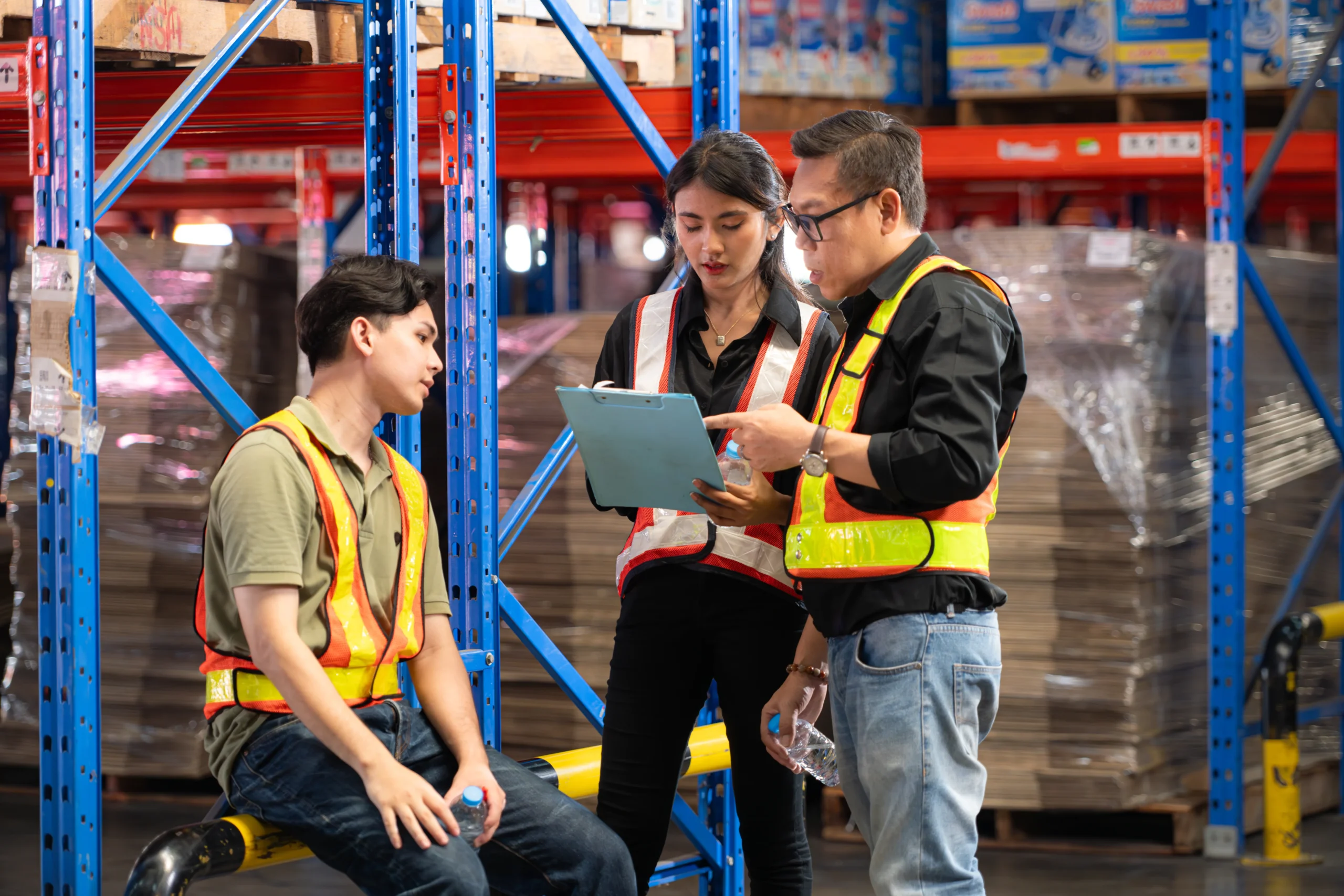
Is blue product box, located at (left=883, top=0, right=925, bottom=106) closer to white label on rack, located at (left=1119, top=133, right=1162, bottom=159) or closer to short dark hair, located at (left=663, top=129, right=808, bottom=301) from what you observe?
white label on rack, located at (left=1119, top=133, right=1162, bottom=159)

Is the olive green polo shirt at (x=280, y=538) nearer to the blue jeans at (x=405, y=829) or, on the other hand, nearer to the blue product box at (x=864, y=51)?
the blue jeans at (x=405, y=829)

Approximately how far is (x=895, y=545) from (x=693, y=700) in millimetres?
783

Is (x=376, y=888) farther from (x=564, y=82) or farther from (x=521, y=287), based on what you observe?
(x=521, y=287)

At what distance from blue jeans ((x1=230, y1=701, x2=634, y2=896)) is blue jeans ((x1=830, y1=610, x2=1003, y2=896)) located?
594 millimetres

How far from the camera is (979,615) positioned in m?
2.49

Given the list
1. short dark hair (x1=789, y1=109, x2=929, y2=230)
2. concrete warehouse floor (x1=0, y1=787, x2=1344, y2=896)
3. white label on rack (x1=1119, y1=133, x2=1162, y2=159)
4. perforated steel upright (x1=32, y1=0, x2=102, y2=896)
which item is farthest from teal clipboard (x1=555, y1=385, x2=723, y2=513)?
white label on rack (x1=1119, y1=133, x2=1162, y2=159)

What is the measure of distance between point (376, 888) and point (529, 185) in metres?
5.93

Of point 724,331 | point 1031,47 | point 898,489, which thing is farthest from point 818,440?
point 1031,47

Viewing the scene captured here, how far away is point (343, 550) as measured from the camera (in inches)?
107

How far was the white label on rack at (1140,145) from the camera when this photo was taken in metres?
6.23

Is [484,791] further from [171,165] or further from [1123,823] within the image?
[171,165]

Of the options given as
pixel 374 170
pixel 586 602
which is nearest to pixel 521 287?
pixel 586 602

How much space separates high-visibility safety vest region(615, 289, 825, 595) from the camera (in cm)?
297

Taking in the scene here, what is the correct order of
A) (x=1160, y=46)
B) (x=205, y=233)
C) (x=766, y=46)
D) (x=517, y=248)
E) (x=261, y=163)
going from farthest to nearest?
(x=205, y=233) → (x=517, y=248) → (x=261, y=163) → (x=1160, y=46) → (x=766, y=46)
